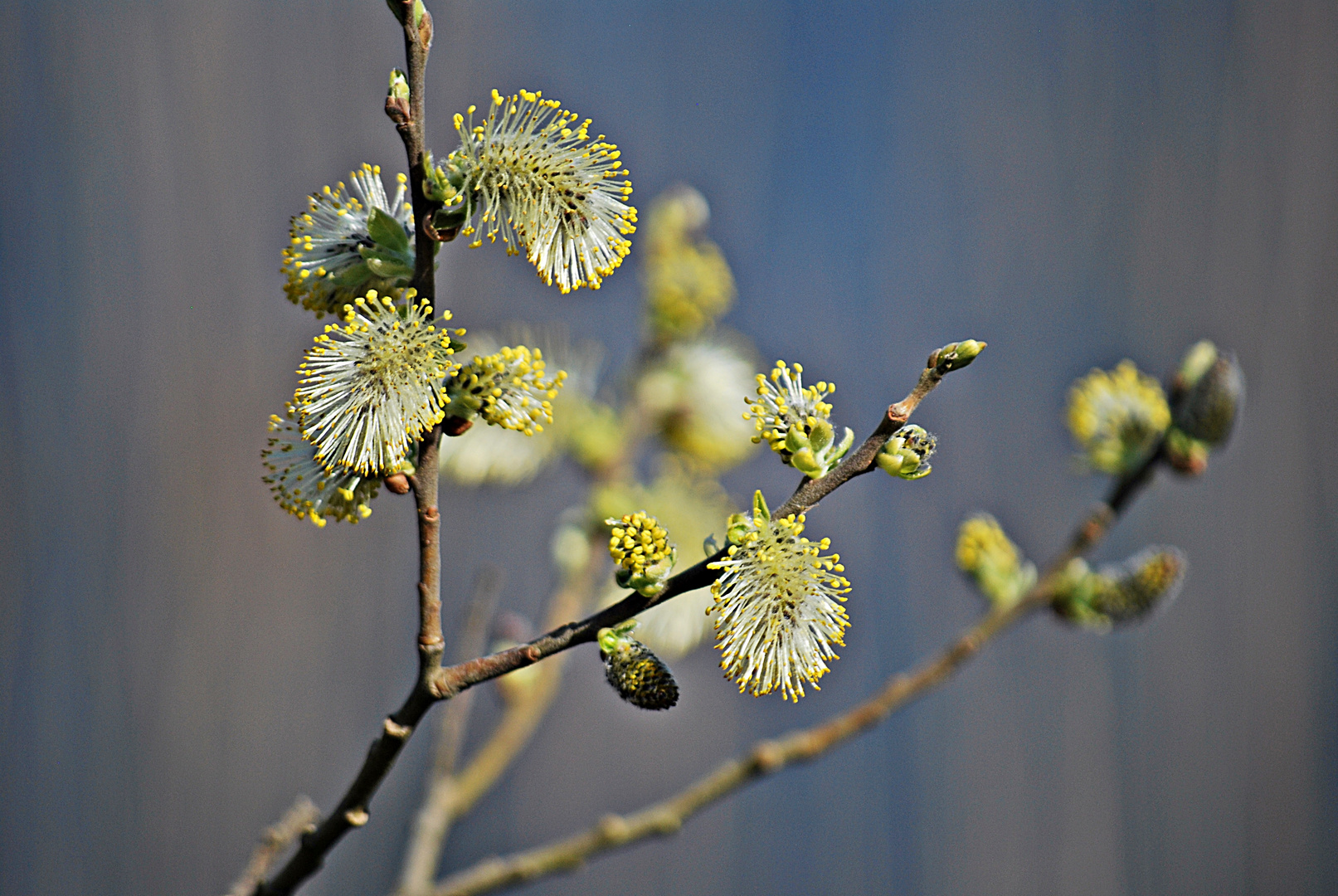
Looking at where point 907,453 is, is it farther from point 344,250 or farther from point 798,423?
point 344,250

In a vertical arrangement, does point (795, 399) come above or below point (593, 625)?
above

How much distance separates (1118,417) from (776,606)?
59cm

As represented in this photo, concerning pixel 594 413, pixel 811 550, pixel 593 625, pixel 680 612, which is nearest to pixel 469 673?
pixel 593 625

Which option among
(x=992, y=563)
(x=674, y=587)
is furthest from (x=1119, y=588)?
(x=674, y=587)

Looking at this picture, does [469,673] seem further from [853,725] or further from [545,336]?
[545,336]

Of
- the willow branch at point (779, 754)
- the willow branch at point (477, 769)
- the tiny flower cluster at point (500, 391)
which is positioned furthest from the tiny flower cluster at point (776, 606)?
the willow branch at point (477, 769)

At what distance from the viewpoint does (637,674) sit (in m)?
0.48

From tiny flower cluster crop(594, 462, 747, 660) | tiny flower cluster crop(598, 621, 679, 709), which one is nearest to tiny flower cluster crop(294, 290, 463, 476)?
tiny flower cluster crop(598, 621, 679, 709)

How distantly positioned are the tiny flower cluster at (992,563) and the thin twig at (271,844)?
607 millimetres

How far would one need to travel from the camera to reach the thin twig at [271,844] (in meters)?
0.64

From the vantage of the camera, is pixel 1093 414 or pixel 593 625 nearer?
pixel 593 625

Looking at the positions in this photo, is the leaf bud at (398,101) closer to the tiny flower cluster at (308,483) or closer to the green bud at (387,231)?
the green bud at (387,231)

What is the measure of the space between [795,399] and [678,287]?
2.26 ft

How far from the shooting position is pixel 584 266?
20.4 inches
